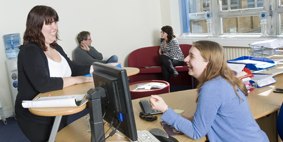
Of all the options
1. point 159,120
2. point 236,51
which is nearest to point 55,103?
point 159,120

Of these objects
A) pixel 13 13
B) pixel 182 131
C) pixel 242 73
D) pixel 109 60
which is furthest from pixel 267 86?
pixel 13 13

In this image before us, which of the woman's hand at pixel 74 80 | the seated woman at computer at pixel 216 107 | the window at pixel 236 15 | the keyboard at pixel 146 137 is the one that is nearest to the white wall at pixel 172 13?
the window at pixel 236 15

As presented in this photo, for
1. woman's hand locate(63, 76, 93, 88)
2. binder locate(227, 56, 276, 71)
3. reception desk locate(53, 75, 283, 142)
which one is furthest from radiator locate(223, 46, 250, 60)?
woman's hand locate(63, 76, 93, 88)

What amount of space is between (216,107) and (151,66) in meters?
4.29

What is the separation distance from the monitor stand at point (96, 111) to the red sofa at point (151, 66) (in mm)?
3900

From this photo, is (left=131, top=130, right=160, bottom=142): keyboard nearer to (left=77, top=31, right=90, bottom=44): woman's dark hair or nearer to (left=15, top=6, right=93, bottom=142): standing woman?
(left=15, top=6, right=93, bottom=142): standing woman

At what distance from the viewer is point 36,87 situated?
193cm

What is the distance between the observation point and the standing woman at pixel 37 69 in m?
1.89

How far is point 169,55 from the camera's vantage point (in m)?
5.33

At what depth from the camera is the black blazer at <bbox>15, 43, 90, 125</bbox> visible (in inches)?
74.0

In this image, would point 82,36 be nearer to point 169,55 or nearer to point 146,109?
point 169,55

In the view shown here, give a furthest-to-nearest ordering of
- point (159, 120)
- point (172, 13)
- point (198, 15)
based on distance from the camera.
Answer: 1. point (172, 13)
2. point (198, 15)
3. point (159, 120)

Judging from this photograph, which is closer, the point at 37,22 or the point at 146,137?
the point at 146,137

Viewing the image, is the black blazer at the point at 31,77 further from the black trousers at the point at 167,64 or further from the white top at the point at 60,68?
the black trousers at the point at 167,64
